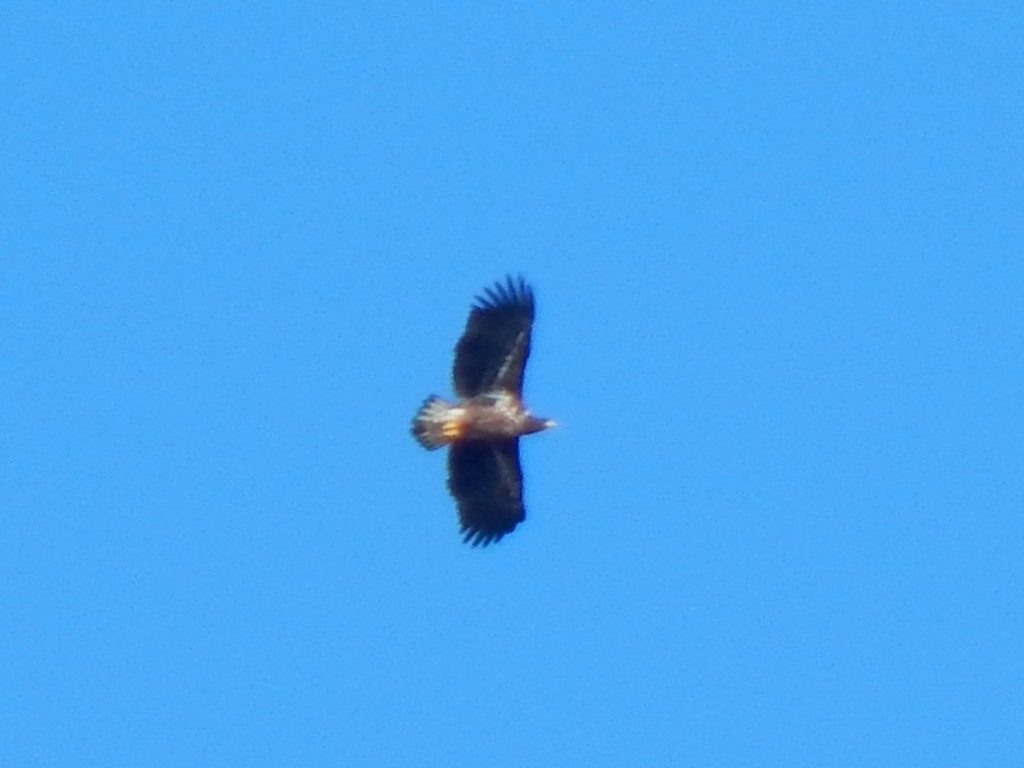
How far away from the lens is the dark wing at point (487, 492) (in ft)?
198

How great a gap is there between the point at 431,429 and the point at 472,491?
96 centimetres

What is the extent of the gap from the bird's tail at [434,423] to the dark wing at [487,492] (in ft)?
1.85

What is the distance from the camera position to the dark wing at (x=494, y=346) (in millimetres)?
59656

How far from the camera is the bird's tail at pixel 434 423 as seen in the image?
Result: 5978 centimetres

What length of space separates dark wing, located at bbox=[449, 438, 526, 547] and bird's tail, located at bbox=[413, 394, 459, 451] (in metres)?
0.56

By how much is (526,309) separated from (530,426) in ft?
4.13

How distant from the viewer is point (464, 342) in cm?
5969

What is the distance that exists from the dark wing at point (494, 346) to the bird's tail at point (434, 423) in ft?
0.89

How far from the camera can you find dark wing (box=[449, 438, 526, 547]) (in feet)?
198

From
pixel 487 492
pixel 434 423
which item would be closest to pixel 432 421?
pixel 434 423

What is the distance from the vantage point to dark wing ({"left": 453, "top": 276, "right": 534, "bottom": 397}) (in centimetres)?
5966

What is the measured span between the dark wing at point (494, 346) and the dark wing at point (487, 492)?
966mm

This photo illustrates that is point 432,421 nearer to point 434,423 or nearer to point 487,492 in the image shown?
point 434,423

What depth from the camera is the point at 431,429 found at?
59875 millimetres
